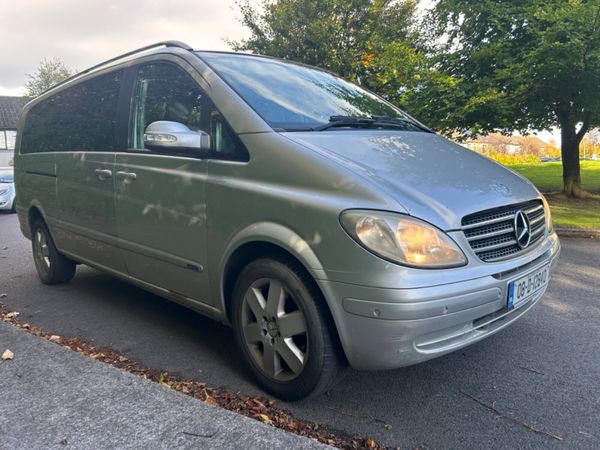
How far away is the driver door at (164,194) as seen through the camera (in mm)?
2975

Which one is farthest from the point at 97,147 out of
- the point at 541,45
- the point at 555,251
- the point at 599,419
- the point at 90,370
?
the point at 541,45

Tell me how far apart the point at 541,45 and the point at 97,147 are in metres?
8.46

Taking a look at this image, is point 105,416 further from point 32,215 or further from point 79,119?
point 32,215

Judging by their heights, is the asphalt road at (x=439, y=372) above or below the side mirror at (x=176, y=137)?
below

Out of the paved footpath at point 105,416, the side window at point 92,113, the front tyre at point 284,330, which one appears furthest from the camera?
the side window at point 92,113

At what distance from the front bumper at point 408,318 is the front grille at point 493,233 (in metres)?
0.13

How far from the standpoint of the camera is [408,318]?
2.13 metres

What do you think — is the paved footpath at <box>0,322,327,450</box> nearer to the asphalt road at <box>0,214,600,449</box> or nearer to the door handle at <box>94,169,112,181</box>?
the asphalt road at <box>0,214,600,449</box>

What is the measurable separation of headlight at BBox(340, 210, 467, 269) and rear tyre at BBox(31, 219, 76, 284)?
11.8 feet

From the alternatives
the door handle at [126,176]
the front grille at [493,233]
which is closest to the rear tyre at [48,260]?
the door handle at [126,176]

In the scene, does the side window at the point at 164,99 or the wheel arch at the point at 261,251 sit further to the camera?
the side window at the point at 164,99

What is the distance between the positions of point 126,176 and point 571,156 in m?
11.9

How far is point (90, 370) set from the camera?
2.63 m

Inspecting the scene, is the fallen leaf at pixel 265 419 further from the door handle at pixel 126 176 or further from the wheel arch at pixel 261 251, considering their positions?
the door handle at pixel 126 176
